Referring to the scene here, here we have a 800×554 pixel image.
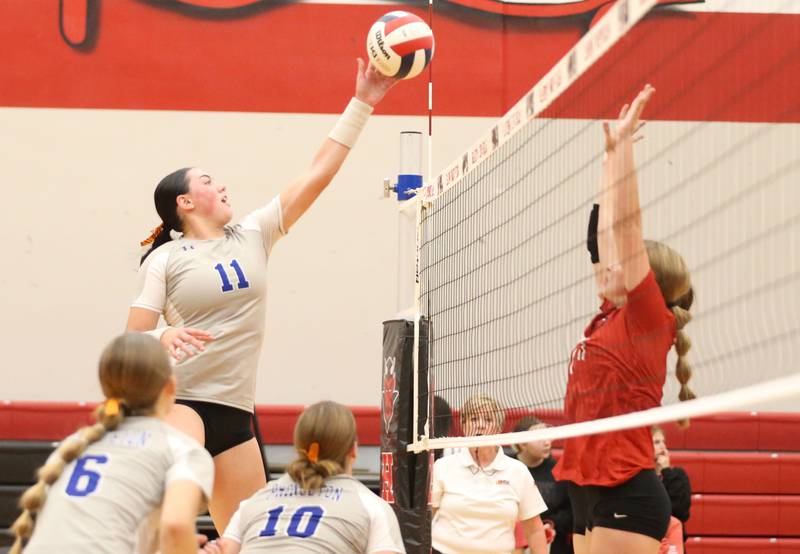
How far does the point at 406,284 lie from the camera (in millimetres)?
6223

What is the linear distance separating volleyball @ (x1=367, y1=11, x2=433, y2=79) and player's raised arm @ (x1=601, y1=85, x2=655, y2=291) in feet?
5.50

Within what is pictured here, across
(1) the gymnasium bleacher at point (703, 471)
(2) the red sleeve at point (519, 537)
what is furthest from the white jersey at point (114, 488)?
(1) the gymnasium bleacher at point (703, 471)

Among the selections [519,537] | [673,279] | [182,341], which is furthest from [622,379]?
[519,537]

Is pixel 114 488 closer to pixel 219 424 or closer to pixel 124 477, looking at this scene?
pixel 124 477

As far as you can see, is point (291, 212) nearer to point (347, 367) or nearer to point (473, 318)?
point (473, 318)

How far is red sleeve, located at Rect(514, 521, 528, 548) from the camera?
678 cm

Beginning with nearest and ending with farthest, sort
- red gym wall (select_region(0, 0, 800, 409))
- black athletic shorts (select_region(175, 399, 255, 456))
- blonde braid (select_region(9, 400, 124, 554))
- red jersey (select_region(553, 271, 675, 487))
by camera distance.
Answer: blonde braid (select_region(9, 400, 124, 554)) → red jersey (select_region(553, 271, 675, 487)) → black athletic shorts (select_region(175, 399, 255, 456)) → red gym wall (select_region(0, 0, 800, 409))

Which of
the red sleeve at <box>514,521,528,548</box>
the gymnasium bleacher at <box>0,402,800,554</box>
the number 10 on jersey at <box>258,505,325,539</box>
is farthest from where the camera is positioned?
the gymnasium bleacher at <box>0,402,800,554</box>

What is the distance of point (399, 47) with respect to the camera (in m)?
5.17

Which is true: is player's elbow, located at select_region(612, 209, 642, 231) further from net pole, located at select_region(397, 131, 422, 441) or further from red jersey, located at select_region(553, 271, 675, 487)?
net pole, located at select_region(397, 131, 422, 441)

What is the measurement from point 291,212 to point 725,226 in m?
3.44

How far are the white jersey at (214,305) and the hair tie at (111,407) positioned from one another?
56.1 inches

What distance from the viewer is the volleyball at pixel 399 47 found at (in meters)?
5.17

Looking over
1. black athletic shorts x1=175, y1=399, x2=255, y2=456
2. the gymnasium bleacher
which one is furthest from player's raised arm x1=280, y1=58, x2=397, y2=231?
the gymnasium bleacher
